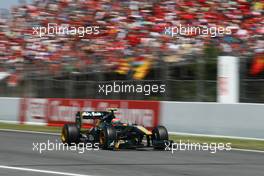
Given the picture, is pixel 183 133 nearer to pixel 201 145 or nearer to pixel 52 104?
pixel 201 145

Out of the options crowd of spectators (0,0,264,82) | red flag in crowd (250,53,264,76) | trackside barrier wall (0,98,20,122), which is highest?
crowd of spectators (0,0,264,82)

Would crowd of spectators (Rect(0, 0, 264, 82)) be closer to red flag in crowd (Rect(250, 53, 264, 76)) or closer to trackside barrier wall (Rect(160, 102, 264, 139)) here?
red flag in crowd (Rect(250, 53, 264, 76))

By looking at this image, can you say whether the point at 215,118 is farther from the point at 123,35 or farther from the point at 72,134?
the point at 123,35

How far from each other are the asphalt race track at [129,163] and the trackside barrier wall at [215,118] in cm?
276

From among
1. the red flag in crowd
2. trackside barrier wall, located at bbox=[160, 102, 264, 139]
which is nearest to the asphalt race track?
trackside barrier wall, located at bbox=[160, 102, 264, 139]

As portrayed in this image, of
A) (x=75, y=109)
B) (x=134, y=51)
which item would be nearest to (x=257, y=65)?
(x=134, y=51)

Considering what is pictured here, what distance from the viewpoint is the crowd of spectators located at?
19.0 meters

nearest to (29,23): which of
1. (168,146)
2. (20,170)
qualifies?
(168,146)

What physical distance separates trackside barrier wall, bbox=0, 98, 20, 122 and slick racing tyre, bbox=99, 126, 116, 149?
966 centimetres

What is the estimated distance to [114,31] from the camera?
22422mm

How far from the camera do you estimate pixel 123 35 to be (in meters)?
21.9

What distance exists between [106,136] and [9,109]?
34.1ft

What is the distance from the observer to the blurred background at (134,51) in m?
16.9

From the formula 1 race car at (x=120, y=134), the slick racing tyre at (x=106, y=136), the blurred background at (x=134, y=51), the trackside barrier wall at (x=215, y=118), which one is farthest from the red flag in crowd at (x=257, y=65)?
the slick racing tyre at (x=106, y=136)
